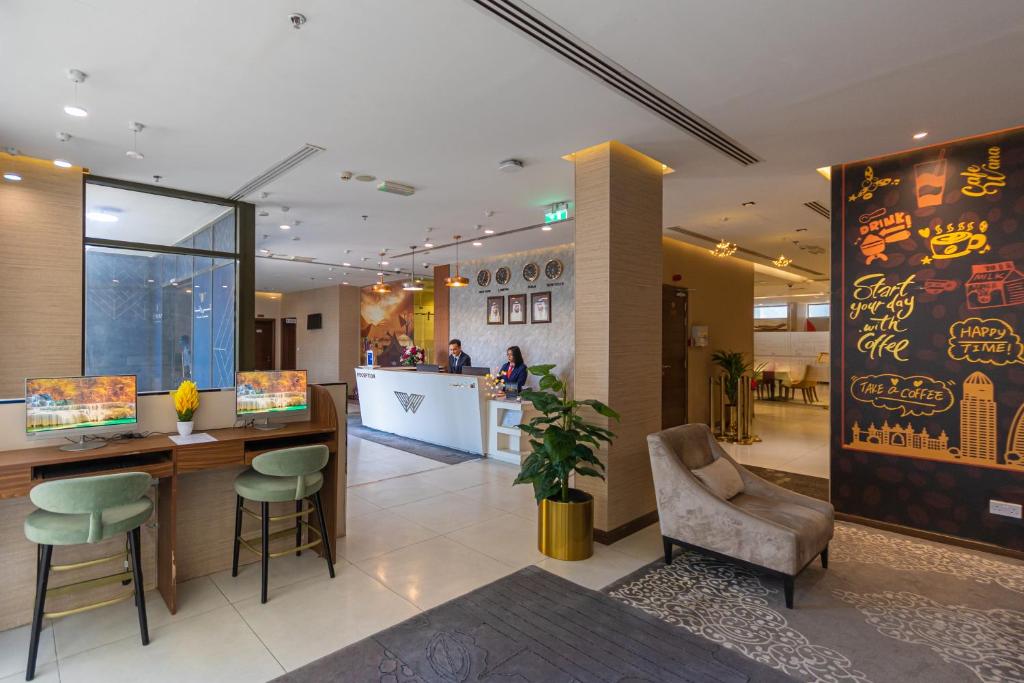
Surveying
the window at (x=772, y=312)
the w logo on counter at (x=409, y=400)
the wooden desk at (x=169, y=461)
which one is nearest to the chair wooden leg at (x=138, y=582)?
the wooden desk at (x=169, y=461)

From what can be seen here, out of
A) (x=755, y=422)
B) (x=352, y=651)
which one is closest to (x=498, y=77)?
(x=352, y=651)

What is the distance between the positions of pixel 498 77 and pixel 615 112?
92 cm

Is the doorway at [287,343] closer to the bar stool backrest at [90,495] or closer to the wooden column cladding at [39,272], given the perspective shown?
the wooden column cladding at [39,272]

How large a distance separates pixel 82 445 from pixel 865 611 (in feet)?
15.2

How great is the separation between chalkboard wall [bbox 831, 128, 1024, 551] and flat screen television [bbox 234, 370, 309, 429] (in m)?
4.62

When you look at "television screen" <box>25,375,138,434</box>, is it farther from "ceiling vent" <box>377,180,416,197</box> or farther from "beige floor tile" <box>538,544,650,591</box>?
"ceiling vent" <box>377,180,416,197</box>

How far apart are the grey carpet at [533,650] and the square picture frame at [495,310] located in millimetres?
6772

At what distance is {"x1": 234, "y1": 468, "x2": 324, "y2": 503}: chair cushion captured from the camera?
3180mm

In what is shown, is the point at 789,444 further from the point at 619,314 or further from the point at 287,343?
the point at 287,343

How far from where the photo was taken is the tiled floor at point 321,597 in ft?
8.27

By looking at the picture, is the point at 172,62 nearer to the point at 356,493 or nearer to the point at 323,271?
the point at 356,493

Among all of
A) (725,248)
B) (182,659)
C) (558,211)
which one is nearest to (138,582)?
(182,659)

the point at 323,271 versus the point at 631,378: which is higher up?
the point at 323,271

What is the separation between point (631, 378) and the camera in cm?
421
